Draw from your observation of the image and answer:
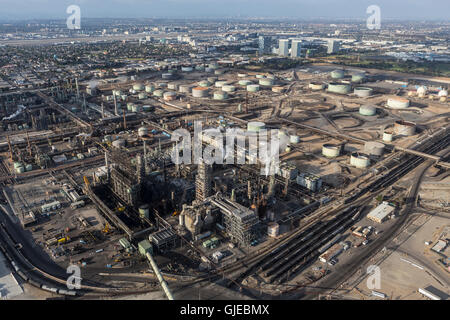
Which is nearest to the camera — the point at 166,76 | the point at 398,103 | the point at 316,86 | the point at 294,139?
the point at 294,139

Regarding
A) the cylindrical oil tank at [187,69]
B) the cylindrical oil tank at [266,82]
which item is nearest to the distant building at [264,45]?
the cylindrical oil tank at [187,69]

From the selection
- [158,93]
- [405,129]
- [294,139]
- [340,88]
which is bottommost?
[294,139]

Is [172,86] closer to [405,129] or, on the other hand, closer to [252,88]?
[252,88]

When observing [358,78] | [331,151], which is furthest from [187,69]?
[331,151]

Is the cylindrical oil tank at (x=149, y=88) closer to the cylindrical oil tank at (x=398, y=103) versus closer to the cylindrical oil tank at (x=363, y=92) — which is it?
the cylindrical oil tank at (x=363, y=92)

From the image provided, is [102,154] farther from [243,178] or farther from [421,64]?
[421,64]

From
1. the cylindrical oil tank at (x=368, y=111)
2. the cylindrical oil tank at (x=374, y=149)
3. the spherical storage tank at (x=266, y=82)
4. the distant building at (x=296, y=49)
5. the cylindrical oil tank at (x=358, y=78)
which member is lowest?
the cylindrical oil tank at (x=374, y=149)

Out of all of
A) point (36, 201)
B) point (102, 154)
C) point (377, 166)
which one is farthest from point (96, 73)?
point (377, 166)
